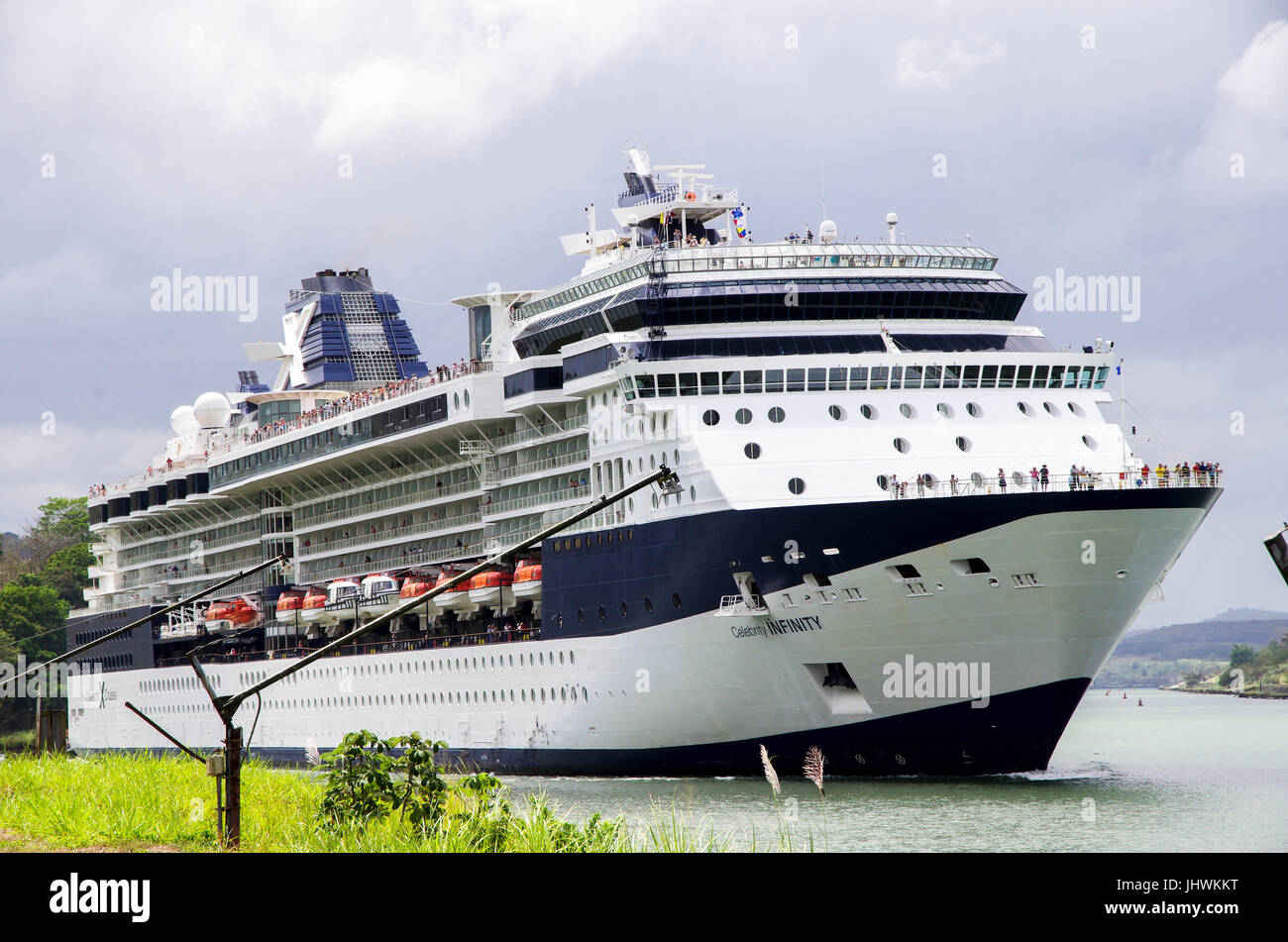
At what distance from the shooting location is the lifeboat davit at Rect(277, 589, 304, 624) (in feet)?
180

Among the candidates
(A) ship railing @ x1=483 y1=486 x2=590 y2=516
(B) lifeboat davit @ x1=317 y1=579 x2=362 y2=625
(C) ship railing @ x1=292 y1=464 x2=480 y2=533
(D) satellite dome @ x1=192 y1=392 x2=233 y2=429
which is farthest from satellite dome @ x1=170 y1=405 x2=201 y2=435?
(A) ship railing @ x1=483 y1=486 x2=590 y2=516

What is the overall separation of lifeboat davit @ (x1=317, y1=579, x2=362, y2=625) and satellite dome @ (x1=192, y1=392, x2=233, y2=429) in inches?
864

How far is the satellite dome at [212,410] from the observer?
235 ft

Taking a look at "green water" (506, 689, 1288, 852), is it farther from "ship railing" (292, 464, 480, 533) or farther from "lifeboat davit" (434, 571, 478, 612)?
"ship railing" (292, 464, 480, 533)

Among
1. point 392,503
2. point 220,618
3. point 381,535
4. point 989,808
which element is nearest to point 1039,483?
point 989,808

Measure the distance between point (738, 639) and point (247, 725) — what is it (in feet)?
99.7

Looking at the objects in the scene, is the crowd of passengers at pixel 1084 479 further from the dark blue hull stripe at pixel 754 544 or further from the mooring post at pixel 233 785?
the mooring post at pixel 233 785

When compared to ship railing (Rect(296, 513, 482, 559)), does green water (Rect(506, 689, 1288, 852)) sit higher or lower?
lower

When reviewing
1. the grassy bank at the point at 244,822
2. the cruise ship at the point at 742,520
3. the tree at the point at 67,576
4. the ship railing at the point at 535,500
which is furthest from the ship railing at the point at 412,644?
the tree at the point at 67,576

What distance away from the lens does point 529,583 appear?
41812 mm

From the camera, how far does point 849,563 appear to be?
1256 inches

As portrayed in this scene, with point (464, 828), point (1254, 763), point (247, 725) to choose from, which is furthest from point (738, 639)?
point (247, 725)

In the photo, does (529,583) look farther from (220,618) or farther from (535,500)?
(220,618)
